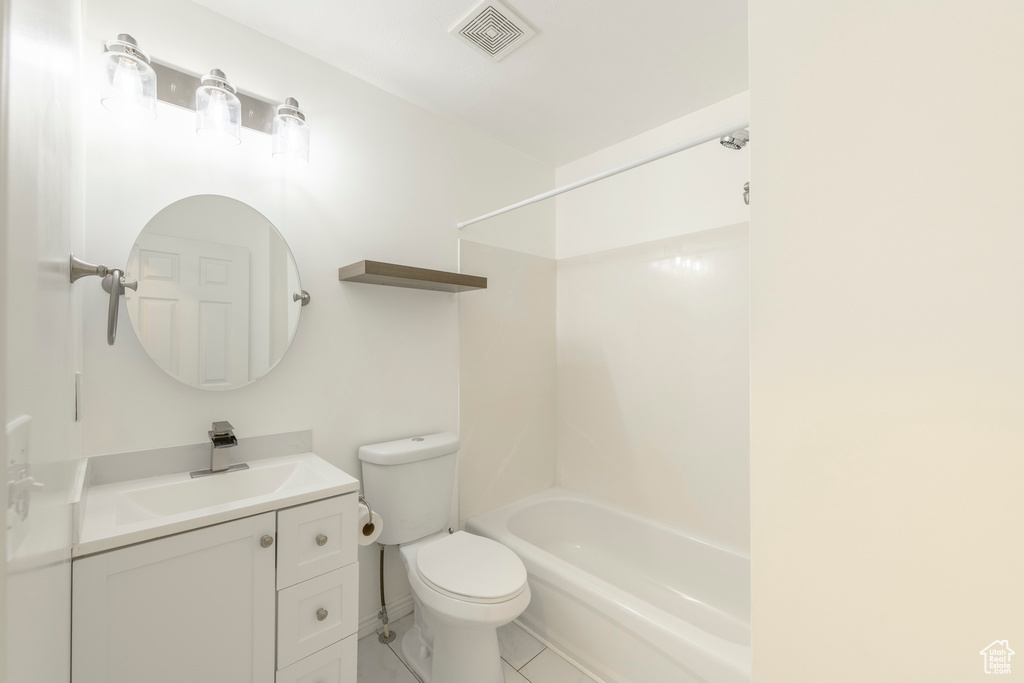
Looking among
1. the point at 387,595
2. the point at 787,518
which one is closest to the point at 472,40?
the point at 787,518

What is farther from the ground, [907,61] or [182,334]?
[907,61]

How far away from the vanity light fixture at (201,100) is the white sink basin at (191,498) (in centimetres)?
111

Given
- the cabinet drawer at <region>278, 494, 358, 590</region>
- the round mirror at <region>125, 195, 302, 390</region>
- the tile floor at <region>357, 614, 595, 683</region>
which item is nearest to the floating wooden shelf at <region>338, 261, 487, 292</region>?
the round mirror at <region>125, 195, 302, 390</region>

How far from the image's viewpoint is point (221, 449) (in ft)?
4.59

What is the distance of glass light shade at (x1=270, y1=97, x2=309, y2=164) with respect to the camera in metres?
1.56

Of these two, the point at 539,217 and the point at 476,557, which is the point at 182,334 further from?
the point at 539,217

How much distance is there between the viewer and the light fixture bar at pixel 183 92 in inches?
53.9

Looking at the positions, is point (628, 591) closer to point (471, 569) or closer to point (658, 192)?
point (471, 569)

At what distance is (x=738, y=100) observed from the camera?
199cm

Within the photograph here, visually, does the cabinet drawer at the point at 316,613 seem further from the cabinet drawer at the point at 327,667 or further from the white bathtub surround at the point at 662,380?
the white bathtub surround at the point at 662,380

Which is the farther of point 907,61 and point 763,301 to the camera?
point 763,301

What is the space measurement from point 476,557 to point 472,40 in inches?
78.3

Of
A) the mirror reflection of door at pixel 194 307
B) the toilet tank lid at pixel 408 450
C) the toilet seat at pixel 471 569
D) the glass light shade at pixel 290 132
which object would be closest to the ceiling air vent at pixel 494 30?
the glass light shade at pixel 290 132

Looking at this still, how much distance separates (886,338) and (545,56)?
170 centimetres
